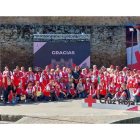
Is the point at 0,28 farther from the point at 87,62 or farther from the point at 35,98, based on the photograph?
the point at 35,98

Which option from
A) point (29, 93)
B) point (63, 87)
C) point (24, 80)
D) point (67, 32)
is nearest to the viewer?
point (29, 93)

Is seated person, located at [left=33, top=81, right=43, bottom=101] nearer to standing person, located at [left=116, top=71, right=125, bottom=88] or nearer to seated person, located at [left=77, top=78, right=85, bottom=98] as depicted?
seated person, located at [left=77, top=78, right=85, bottom=98]

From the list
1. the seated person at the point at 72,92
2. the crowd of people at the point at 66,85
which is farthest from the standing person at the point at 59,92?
the seated person at the point at 72,92

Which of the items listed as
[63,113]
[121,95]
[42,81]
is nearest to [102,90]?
[121,95]

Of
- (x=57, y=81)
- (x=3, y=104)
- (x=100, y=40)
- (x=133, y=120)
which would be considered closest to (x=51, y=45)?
(x=100, y=40)

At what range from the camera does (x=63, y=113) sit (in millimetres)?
13320

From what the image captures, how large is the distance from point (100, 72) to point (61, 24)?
6.05 metres

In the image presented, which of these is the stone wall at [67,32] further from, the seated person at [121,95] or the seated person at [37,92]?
the seated person at [121,95]

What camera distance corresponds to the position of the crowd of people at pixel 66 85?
53.8ft

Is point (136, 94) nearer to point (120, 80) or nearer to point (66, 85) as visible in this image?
point (120, 80)

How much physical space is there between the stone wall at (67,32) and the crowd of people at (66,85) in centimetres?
462

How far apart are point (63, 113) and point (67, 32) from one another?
1035cm

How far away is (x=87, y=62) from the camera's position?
880 inches

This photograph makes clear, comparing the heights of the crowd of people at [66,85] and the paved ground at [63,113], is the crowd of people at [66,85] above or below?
above
